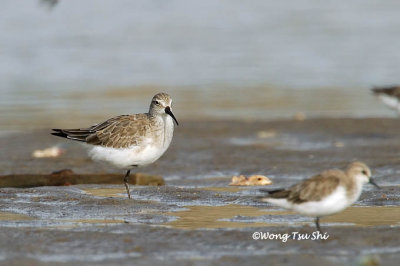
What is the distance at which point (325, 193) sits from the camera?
836 centimetres

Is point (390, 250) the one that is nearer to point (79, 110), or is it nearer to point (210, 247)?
point (210, 247)

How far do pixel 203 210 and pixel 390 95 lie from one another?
8428 millimetres

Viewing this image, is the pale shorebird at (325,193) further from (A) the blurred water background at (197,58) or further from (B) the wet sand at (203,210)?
(A) the blurred water background at (197,58)

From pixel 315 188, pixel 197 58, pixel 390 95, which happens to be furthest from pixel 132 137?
pixel 197 58

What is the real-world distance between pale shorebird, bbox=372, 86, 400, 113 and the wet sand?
794 mm

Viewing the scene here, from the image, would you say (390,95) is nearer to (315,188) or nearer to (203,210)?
(203,210)

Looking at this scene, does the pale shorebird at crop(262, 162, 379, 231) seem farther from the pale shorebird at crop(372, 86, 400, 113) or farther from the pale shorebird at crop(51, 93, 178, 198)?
the pale shorebird at crop(372, 86, 400, 113)

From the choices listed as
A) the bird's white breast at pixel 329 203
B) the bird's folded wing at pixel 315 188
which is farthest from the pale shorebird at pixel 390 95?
the bird's white breast at pixel 329 203

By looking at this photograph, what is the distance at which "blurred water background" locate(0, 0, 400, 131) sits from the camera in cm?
2055

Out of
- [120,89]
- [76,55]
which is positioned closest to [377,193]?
[120,89]

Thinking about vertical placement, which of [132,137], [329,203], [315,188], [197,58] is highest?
[197,58]

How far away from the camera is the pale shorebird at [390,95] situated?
57.4 feet

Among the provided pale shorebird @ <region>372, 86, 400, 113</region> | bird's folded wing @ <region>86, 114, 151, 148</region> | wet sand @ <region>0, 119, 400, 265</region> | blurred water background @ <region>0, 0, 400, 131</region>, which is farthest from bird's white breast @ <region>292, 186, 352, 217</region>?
blurred water background @ <region>0, 0, 400, 131</region>

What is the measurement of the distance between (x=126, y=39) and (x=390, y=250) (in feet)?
71.1
